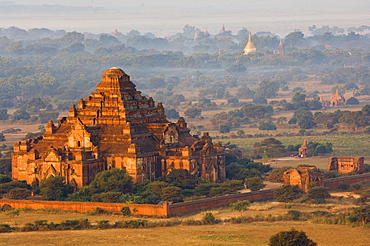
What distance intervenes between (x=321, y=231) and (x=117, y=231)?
13.3 metres

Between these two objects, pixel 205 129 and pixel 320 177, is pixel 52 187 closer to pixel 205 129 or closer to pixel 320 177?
pixel 320 177

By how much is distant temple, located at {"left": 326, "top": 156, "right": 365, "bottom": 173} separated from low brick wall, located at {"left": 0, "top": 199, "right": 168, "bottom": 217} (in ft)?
79.1

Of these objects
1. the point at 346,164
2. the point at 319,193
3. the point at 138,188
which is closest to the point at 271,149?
the point at 346,164

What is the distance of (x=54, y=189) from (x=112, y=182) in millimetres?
4371

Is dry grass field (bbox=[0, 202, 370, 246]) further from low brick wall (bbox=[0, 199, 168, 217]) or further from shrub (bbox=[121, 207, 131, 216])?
low brick wall (bbox=[0, 199, 168, 217])

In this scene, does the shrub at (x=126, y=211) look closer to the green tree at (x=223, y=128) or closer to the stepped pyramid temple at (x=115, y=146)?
the stepped pyramid temple at (x=115, y=146)

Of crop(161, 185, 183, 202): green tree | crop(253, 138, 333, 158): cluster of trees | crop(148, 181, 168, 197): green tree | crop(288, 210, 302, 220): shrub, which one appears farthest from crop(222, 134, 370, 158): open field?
crop(288, 210, 302, 220): shrub

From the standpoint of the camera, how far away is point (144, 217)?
261 feet

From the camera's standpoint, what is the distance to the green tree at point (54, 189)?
84750 millimetres

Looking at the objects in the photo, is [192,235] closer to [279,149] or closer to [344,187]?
[344,187]

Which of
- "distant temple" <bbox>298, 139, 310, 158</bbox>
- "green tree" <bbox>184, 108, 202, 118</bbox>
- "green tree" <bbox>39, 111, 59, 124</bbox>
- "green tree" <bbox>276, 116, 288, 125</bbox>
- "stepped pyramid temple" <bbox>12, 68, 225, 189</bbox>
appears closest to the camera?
"stepped pyramid temple" <bbox>12, 68, 225, 189</bbox>

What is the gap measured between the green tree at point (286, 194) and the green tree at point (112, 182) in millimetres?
11086

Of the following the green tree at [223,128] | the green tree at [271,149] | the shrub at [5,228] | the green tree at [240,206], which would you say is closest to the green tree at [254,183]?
the green tree at [240,206]

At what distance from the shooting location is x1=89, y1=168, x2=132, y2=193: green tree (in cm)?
8469
